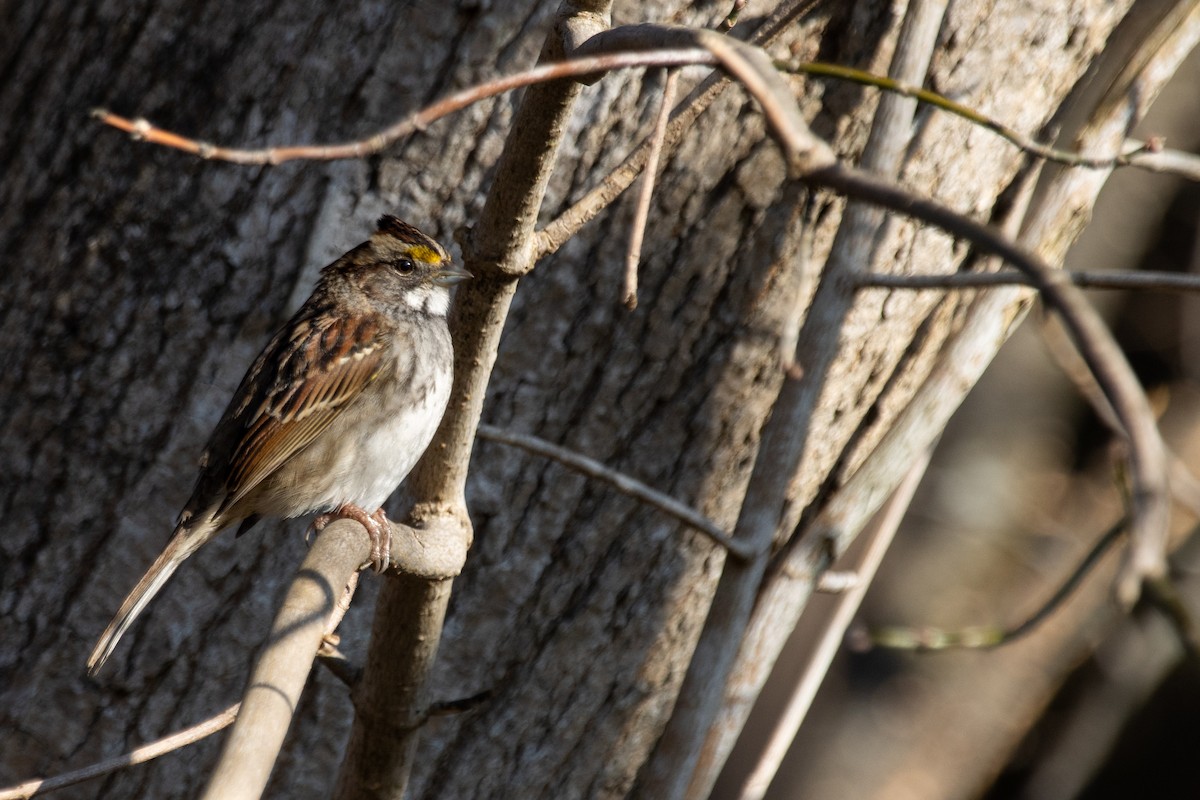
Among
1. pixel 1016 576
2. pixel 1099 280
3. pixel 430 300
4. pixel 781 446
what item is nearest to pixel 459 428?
pixel 781 446

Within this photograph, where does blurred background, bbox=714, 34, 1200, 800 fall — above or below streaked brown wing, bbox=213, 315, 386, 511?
above

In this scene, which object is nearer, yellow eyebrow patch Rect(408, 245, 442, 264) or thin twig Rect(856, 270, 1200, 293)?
thin twig Rect(856, 270, 1200, 293)

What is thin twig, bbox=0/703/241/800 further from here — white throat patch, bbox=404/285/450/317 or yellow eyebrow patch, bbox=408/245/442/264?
white throat patch, bbox=404/285/450/317

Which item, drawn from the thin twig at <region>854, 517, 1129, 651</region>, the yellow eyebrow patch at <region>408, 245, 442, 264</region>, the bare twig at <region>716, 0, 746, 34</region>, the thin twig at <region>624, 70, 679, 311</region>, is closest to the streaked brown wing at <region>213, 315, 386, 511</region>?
the yellow eyebrow patch at <region>408, 245, 442, 264</region>

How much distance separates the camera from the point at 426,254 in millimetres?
3406

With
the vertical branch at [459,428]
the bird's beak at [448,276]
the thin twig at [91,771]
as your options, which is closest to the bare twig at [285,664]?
the thin twig at [91,771]

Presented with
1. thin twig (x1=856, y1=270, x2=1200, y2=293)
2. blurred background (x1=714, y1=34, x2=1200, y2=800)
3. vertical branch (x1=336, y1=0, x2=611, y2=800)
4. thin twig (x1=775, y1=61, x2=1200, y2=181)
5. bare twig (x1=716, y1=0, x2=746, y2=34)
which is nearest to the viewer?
thin twig (x1=775, y1=61, x2=1200, y2=181)

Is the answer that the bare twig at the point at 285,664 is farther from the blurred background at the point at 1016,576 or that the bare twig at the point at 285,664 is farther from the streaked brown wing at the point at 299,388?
the blurred background at the point at 1016,576

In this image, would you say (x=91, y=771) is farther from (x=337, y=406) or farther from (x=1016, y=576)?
(x=1016, y=576)

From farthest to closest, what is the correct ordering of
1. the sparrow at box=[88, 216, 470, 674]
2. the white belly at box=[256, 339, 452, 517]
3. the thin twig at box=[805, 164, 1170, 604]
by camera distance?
1. the white belly at box=[256, 339, 452, 517]
2. the sparrow at box=[88, 216, 470, 674]
3. the thin twig at box=[805, 164, 1170, 604]

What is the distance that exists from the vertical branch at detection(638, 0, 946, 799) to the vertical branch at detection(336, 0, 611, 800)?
2.32 feet

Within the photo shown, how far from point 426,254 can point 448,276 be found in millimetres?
140

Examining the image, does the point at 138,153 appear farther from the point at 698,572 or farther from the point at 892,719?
the point at 892,719

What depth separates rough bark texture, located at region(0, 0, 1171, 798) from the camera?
3.06 meters
